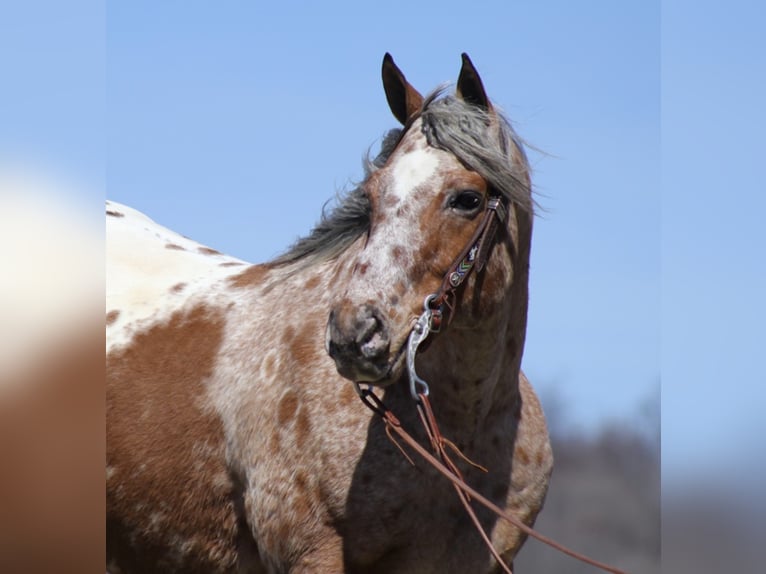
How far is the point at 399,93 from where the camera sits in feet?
14.7

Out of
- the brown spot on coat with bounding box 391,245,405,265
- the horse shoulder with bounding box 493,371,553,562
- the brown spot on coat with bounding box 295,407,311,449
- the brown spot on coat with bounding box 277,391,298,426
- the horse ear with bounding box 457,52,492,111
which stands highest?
the horse ear with bounding box 457,52,492,111

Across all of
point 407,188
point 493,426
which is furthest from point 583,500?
point 407,188

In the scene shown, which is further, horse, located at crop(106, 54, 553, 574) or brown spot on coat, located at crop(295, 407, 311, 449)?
brown spot on coat, located at crop(295, 407, 311, 449)

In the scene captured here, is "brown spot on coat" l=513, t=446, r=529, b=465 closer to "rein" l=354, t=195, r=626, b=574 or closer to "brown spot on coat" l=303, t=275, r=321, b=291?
"rein" l=354, t=195, r=626, b=574

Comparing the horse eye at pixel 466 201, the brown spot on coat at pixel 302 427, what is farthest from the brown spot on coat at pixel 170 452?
the horse eye at pixel 466 201

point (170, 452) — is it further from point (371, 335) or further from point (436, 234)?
point (436, 234)

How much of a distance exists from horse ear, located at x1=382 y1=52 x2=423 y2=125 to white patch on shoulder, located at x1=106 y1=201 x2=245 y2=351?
4.84 feet

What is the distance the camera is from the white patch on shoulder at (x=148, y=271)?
5.32 m

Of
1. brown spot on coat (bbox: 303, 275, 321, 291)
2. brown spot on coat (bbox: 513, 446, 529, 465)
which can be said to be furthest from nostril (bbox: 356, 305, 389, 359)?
brown spot on coat (bbox: 303, 275, 321, 291)

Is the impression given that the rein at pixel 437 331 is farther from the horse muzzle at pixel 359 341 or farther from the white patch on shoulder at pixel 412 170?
the white patch on shoulder at pixel 412 170

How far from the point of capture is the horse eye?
3898 mm

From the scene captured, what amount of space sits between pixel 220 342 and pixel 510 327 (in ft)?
5.00

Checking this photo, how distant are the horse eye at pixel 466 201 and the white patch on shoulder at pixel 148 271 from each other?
6.25ft

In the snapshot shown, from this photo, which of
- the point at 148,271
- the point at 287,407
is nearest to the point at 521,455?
the point at 287,407
